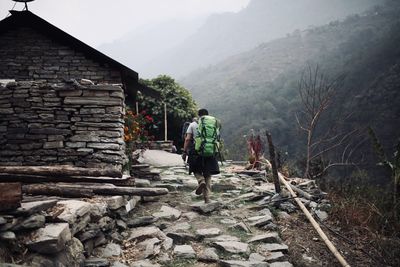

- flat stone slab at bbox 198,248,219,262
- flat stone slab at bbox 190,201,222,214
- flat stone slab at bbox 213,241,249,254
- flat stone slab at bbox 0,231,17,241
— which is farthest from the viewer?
flat stone slab at bbox 190,201,222,214

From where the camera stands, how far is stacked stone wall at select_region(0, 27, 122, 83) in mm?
9367

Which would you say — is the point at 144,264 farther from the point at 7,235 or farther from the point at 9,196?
the point at 9,196

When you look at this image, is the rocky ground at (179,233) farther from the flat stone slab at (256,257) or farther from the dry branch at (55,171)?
the dry branch at (55,171)

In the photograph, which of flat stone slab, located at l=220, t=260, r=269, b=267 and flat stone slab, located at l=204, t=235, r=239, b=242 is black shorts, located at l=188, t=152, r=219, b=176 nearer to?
flat stone slab, located at l=204, t=235, r=239, b=242

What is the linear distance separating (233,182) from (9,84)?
5.39 meters

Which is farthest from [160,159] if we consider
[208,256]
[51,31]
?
[208,256]

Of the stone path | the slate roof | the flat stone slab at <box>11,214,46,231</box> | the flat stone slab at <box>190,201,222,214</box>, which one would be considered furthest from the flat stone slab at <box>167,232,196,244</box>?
the slate roof

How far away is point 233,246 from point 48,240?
251 cm

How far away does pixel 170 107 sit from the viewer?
18031 mm

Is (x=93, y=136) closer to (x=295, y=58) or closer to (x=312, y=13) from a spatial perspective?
(x=295, y=58)

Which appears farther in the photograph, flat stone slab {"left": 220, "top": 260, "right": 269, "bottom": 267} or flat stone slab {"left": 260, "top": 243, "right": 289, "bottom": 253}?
flat stone slab {"left": 260, "top": 243, "right": 289, "bottom": 253}

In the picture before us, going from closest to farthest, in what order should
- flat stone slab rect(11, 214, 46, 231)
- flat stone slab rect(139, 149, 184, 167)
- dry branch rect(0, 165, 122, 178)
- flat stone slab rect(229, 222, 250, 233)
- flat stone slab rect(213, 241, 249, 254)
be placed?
flat stone slab rect(11, 214, 46, 231)
dry branch rect(0, 165, 122, 178)
flat stone slab rect(213, 241, 249, 254)
flat stone slab rect(229, 222, 250, 233)
flat stone slab rect(139, 149, 184, 167)

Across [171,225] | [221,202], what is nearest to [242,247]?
[171,225]

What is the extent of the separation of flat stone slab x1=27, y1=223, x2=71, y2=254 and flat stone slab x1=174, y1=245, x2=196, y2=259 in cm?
162
